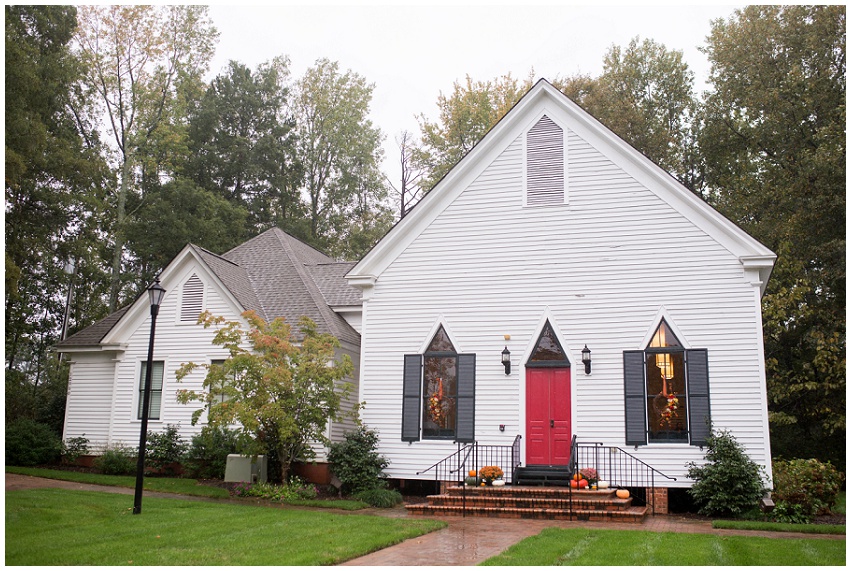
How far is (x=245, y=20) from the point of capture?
38.8 meters

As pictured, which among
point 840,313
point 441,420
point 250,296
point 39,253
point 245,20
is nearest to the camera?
point 441,420

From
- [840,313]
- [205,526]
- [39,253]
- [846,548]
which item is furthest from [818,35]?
[39,253]

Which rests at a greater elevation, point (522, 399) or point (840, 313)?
point (840, 313)

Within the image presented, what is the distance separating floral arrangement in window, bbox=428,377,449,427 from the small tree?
1954 millimetres

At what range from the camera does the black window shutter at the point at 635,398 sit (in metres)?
14.5

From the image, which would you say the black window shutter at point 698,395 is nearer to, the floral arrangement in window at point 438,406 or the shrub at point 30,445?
the floral arrangement in window at point 438,406

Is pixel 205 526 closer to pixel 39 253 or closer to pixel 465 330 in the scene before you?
pixel 465 330

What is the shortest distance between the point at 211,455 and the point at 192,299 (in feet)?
13.6

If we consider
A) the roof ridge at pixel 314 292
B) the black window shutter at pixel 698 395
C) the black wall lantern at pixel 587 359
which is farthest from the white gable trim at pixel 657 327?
the roof ridge at pixel 314 292

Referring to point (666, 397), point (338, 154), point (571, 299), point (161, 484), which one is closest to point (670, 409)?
point (666, 397)

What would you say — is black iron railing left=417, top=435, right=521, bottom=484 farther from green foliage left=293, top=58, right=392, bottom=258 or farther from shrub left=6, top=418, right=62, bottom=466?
green foliage left=293, top=58, right=392, bottom=258

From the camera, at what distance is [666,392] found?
14.5 metres

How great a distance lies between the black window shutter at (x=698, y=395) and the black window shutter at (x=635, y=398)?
870mm

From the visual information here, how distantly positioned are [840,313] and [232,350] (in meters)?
18.9
